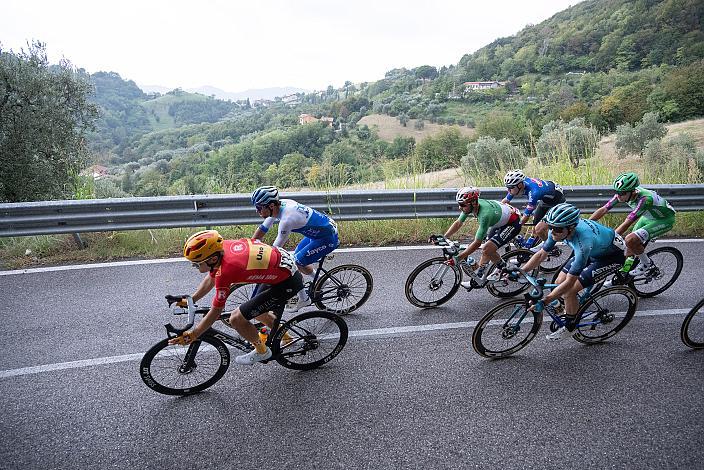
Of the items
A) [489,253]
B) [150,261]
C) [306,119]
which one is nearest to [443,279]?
[489,253]

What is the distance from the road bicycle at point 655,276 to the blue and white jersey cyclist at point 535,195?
884 millimetres

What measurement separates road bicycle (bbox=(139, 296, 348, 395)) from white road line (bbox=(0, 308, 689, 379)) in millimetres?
493

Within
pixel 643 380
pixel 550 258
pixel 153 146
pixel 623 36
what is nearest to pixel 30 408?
pixel 643 380

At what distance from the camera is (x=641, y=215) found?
18.7ft

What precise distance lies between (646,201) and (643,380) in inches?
102

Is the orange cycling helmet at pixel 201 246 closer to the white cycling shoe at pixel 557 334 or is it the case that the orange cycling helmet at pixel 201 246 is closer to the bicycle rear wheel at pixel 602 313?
the white cycling shoe at pixel 557 334

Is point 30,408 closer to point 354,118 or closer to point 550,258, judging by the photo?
point 550,258

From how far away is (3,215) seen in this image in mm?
6371

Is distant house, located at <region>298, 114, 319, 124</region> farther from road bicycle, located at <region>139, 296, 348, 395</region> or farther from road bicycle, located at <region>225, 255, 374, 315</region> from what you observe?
road bicycle, located at <region>139, 296, 348, 395</region>

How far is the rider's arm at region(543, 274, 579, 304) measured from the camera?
439 centimetres

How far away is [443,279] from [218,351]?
116 inches

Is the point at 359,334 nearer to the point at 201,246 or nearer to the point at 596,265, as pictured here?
the point at 201,246

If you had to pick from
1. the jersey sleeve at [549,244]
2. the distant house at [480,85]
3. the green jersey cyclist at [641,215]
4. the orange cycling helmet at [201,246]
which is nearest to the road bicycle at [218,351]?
the orange cycling helmet at [201,246]

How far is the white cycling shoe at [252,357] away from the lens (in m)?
4.12
